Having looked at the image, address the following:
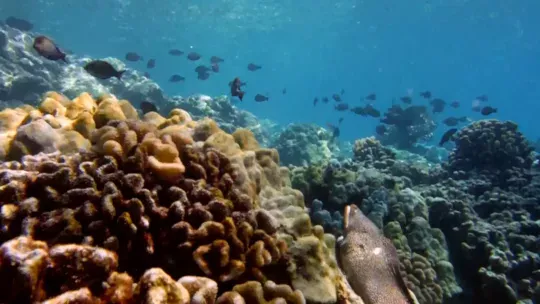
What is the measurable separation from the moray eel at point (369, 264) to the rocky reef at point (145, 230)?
7.6 inches

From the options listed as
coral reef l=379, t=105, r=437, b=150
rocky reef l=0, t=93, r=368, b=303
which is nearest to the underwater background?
rocky reef l=0, t=93, r=368, b=303

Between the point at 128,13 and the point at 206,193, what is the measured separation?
58880mm

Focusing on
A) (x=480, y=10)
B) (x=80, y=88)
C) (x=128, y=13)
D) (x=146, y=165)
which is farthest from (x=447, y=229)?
(x=128, y=13)

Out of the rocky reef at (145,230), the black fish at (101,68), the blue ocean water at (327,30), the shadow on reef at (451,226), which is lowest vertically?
the rocky reef at (145,230)

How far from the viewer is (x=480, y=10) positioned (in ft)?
134

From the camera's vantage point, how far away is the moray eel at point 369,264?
9.82 ft

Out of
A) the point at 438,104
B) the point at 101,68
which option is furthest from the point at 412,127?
the point at 101,68

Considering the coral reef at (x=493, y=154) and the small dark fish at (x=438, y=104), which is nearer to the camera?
the coral reef at (x=493, y=154)

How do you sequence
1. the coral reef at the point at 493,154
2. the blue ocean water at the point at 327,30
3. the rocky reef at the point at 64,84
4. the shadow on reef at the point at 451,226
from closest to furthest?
1. the shadow on reef at the point at 451,226
2. the coral reef at the point at 493,154
3. the rocky reef at the point at 64,84
4. the blue ocean water at the point at 327,30

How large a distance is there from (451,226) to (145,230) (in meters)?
6.04

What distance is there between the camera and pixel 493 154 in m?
9.61

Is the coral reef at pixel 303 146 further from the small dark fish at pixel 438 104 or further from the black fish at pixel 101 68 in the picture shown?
the black fish at pixel 101 68

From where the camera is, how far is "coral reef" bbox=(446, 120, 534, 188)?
30.0 ft

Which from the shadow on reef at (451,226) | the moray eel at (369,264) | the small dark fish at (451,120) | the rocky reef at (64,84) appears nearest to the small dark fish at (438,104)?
the small dark fish at (451,120)
